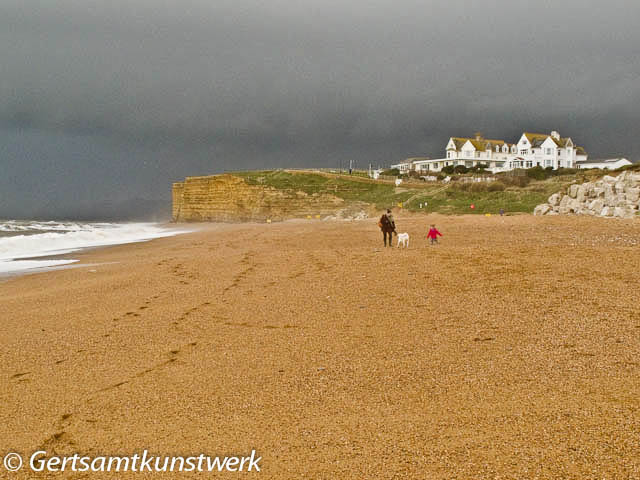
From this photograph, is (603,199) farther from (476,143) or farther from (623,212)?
(476,143)

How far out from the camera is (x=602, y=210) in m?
23.0

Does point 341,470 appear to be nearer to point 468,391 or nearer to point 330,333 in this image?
point 468,391

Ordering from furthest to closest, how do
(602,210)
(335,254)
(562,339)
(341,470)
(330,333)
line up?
(602,210), (335,254), (330,333), (562,339), (341,470)

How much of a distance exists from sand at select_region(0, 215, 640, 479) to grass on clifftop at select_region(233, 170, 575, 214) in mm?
24104

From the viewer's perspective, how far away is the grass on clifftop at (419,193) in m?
32.5

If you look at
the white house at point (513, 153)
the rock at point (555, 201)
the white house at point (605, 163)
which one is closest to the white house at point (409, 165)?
the white house at point (513, 153)

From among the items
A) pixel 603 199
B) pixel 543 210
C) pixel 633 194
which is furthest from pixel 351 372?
pixel 543 210

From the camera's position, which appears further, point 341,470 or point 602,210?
point 602,210

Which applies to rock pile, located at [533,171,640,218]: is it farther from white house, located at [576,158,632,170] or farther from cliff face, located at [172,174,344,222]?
white house, located at [576,158,632,170]

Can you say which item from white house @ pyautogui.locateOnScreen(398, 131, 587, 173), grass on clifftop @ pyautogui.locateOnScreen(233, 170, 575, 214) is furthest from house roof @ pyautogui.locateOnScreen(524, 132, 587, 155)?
grass on clifftop @ pyautogui.locateOnScreen(233, 170, 575, 214)

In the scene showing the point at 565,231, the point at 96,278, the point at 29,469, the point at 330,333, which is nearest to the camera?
the point at 29,469

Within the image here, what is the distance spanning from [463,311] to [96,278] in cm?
933

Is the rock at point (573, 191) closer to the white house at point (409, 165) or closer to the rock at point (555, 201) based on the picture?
the rock at point (555, 201)

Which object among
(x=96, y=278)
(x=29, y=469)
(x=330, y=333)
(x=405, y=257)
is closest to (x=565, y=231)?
(x=405, y=257)
